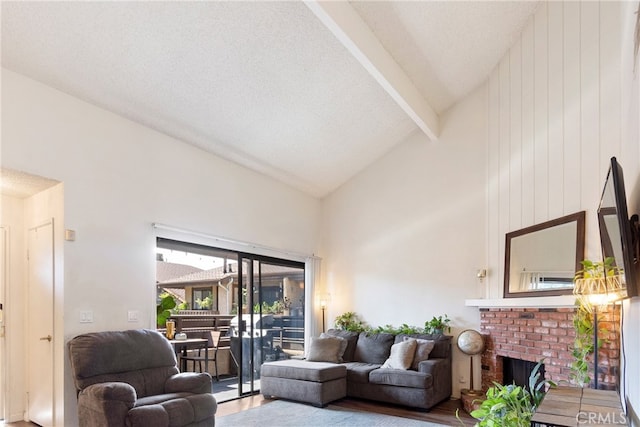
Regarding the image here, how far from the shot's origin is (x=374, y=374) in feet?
19.3

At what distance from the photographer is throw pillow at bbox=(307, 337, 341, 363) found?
639 cm

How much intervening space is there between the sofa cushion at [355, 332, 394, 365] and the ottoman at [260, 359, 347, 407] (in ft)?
1.90

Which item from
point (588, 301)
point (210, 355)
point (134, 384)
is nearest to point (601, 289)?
point (588, 301)

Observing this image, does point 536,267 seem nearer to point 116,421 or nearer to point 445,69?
point 445,69

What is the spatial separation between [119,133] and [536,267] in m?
4.53

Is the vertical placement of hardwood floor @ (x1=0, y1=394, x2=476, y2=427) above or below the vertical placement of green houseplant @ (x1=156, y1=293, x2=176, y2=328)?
below

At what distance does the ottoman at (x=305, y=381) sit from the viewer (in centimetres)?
566

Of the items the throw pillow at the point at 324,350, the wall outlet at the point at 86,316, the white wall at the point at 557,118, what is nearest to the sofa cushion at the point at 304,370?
the throw pillow at the point at 324,350

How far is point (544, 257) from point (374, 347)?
268 cm

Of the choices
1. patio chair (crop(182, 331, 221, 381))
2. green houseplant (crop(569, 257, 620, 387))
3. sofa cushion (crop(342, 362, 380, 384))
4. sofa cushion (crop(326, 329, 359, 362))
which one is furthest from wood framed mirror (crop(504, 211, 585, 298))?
patio chair (crop(182, 331, 221, 381))

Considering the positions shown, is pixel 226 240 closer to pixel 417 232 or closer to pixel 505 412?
pixel 417 232

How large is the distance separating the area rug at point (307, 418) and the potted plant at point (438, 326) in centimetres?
152

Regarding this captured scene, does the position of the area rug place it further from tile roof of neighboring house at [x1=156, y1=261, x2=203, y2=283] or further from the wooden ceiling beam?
the wooden ceiling beam

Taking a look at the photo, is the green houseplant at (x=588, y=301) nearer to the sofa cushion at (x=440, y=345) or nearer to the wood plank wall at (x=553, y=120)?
the wood plank wall at (x=553, y=120)
